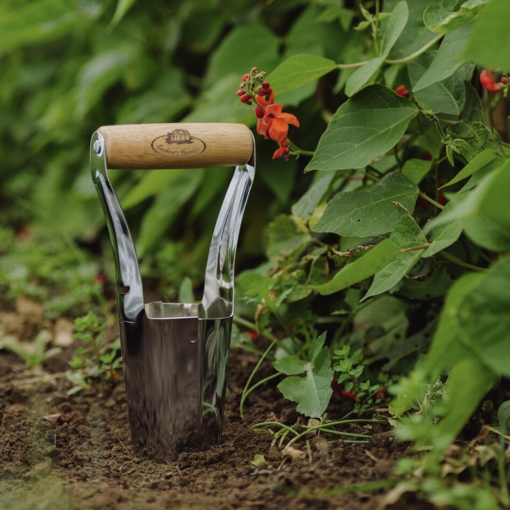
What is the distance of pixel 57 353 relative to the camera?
5.10 feet

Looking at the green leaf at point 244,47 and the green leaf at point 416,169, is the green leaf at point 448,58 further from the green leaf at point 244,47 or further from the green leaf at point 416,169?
the green leaf at point 244,47

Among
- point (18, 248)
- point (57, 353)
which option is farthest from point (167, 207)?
point (18, 248)

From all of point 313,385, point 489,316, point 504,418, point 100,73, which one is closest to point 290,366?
point 313,385

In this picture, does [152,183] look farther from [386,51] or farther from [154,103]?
[386,51]

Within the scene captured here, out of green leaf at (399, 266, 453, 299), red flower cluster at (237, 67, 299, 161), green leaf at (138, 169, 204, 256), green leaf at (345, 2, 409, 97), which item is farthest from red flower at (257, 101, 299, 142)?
green leaf at (138, 169, 204, 256)

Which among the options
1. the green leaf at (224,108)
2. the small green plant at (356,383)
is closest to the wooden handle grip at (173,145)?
the small green plant at (356,383)

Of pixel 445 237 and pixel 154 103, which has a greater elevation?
pixel 445 237

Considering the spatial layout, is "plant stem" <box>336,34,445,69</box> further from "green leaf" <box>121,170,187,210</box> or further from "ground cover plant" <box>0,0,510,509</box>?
"green leaf" <box>121,170,187,210</box>

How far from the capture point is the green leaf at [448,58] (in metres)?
0.92

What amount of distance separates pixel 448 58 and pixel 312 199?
34cm

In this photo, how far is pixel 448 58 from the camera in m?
0.93

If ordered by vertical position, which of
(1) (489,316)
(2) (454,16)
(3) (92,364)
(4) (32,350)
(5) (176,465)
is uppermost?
(2) (454,16)

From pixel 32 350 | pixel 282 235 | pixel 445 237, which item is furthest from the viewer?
pixel 32 350

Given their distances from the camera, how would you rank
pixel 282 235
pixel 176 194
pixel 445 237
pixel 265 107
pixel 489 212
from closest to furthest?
pixel 489 212, pixel 445 237, pixel 265 107, pixel 282 235, pixel 176 194
